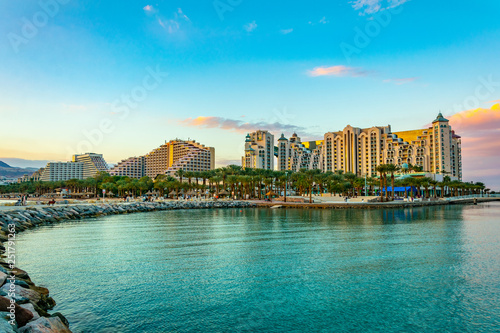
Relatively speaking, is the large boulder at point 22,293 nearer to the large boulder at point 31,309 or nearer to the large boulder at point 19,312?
the large boulder at point 31,309

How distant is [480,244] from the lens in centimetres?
2834

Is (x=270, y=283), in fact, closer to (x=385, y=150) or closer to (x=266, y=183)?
(x=266, y=183)

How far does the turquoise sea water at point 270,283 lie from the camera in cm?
1256

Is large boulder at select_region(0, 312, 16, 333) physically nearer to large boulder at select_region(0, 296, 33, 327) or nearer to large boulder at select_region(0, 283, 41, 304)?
large boulder at select_region(0, 296, 33, 327)

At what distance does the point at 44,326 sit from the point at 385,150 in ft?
588

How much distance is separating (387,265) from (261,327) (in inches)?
459

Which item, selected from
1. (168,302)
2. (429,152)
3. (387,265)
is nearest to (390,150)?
(429,152)

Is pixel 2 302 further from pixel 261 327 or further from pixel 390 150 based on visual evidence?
pixel 390 150

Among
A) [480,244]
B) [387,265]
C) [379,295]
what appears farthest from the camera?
[480,244]

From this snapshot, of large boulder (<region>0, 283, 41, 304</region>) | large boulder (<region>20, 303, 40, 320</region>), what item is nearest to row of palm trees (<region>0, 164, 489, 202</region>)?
large boulder (<region>0, 283, 41, 304</region>)

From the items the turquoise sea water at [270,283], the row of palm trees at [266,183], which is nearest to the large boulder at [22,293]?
the turquoise sea water at [270,283]

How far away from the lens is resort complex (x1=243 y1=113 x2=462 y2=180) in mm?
162125

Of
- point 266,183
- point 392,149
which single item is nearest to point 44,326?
point 266,183

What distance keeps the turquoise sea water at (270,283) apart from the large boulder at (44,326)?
1.53 m
